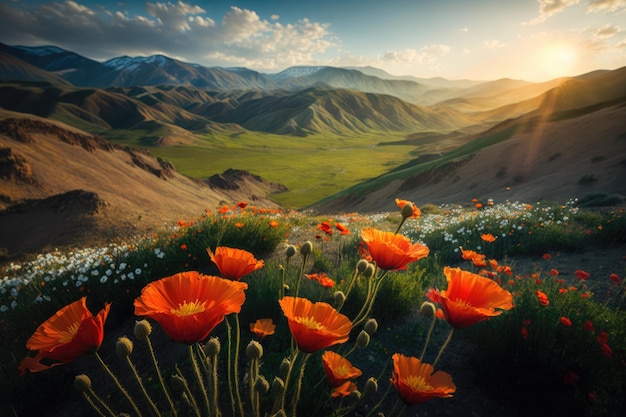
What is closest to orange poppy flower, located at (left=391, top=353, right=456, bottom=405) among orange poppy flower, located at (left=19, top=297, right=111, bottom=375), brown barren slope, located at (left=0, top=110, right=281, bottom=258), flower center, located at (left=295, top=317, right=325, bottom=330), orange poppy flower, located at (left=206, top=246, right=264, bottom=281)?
flower center, located at (left=295, top=317, right=325, bottom=330)

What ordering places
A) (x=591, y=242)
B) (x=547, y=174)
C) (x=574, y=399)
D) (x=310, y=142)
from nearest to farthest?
(x=574, y=399) → (x=591, y=242) → (x=547, y=174) → (x=310, y=142)

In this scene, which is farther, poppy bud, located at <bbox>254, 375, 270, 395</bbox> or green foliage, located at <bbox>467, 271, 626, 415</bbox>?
green foliage, located at <bbox>467, 271, 626, 415</bbox>

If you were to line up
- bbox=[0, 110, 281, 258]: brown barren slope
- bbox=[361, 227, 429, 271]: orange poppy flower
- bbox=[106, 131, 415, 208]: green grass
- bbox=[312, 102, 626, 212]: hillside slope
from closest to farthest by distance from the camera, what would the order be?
bbox=[361, 227, 429, 271]: orange poppy flower, bbox=[0, 110, 281, 258]: brown barren slope, bbox=[312, 102, 626, 212]: hillside slope, bbox=[106, 131, 415, 208]: green grass

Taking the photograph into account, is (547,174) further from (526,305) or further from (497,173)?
(526,305)

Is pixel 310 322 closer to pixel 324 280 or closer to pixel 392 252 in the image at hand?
pixel 392 252

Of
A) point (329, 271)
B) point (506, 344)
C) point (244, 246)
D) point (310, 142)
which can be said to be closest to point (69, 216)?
point (244, 246)

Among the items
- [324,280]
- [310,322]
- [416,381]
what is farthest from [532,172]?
[310,322]

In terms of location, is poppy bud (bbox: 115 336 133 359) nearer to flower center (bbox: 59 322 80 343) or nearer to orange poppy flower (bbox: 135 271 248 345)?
orange poppy flower (bbox: 135 271 248 345)
